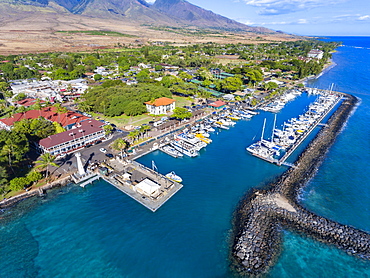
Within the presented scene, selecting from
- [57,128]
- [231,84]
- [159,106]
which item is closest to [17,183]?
[57,128]

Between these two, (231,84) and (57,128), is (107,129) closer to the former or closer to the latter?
(57,128)

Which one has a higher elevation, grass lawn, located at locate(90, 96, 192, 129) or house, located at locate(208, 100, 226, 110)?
house, located at locate(208, 100, 226, 110)

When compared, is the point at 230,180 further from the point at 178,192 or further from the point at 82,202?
the point at 82,202

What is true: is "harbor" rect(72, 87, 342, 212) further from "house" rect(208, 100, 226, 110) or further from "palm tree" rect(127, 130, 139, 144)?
"palm tree" rect(127, 130, 139, 144)

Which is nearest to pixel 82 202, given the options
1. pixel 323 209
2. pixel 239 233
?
pixel 239 233

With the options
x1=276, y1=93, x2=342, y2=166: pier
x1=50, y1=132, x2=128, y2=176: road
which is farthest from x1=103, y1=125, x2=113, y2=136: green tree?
x1=276, y1=93, x2=342, y2=166: pier
